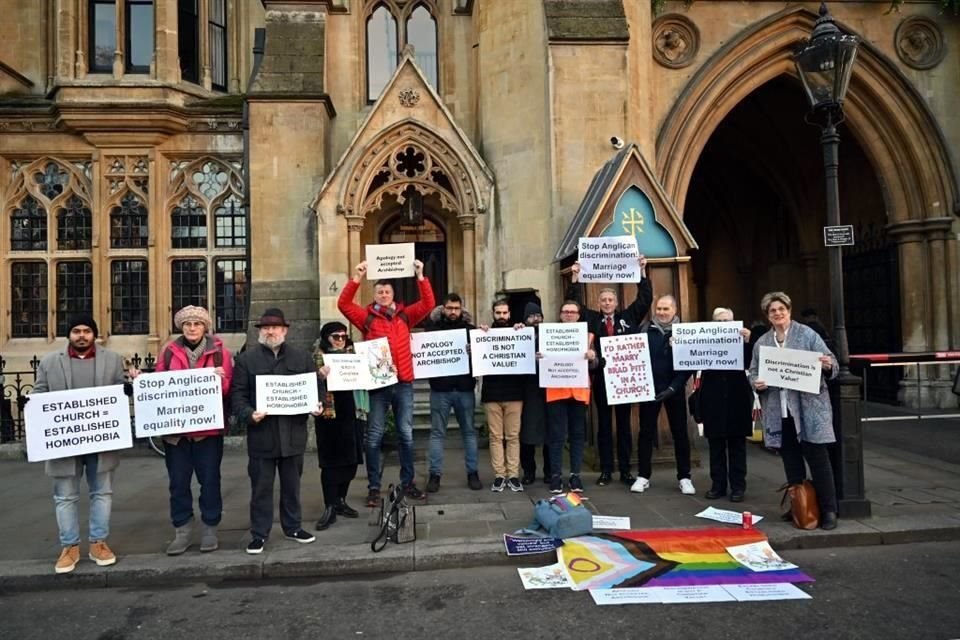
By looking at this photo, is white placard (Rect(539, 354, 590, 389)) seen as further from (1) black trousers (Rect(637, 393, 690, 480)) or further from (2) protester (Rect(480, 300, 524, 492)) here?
(1) black trousers (Rect(637, 393, 690, 480))

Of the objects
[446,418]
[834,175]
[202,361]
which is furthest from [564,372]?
[202,361]

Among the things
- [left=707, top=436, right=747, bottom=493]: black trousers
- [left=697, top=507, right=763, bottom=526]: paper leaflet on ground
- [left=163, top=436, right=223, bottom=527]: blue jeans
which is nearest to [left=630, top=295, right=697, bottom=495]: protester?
[left=707, top=436, right=747, bottom=493]: black trousers

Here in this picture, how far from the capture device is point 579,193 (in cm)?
895

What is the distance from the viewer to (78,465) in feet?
15.8

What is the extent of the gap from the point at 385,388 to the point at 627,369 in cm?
245

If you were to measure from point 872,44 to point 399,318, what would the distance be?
1064cm

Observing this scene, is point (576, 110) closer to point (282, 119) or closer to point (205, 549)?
point (282, 119)

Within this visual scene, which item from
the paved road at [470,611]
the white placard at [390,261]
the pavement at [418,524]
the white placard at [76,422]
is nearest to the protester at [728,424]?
the pavement at [418,524]

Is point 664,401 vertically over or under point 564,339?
under

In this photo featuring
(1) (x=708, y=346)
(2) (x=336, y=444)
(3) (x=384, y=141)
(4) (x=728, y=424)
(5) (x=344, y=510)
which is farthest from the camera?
(3) (x=384, y=141)

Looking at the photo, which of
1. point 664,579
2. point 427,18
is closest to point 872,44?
point 427,18

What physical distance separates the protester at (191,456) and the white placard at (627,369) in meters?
3.60

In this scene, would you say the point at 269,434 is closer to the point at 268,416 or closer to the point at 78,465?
the point at 268,416

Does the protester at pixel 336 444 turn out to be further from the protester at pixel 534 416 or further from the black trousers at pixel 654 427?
the black trousers at pixel 654 427
